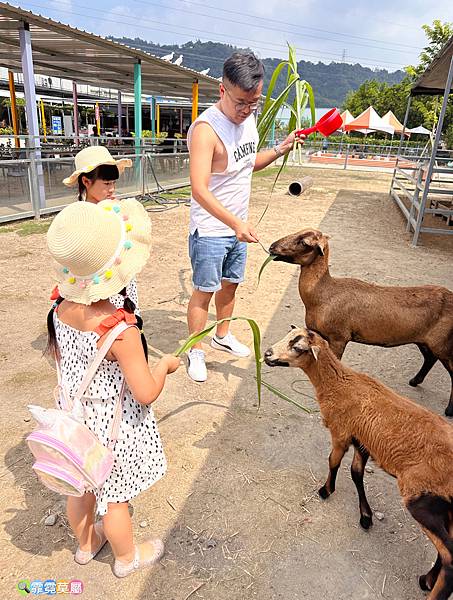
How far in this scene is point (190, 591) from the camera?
2012 millimetres

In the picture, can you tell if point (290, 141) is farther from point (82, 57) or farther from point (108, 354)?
point (82, 57)

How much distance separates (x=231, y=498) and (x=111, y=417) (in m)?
1.04


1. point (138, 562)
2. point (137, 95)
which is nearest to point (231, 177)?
point (138, 562)

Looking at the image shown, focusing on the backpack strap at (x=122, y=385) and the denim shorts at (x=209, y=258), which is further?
the denim shorts at (x=209, y=258)

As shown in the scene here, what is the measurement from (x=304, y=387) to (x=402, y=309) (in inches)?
37.8

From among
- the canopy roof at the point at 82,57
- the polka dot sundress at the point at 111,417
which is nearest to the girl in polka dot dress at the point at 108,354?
the polka dot sundress at the point at 111,417

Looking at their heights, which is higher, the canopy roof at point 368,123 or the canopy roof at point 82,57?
the canopy roof at point 82,57

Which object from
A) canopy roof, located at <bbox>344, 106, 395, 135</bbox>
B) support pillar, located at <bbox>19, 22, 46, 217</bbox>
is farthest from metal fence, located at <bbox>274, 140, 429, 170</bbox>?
support pillar, located at <bbox>19, 22, 46, 217</bbox>

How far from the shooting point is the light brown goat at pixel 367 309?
338 cm

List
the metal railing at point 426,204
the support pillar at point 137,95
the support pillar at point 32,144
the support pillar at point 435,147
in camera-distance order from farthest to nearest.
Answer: the support pillar at point 137,95 < the support pillar at point 32,144 < the metal railing at point 426,204 < the support pillar at point 435,147

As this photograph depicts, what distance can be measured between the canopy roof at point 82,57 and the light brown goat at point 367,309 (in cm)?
747

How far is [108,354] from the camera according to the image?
1717mm

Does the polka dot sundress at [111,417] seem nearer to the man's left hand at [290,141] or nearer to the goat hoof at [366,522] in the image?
the goat hoof at [366,522]

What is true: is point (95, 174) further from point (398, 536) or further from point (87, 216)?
point (398, 536)
